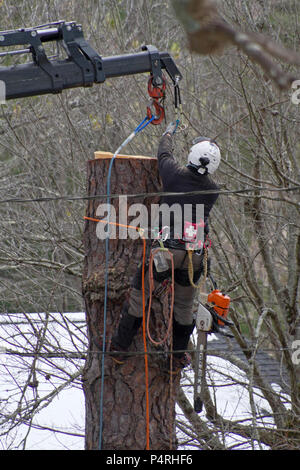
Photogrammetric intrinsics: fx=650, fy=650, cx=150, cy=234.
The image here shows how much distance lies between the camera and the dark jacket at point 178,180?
5352mm


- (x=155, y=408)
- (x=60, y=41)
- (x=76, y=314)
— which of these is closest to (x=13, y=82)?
(x=60, y=41)

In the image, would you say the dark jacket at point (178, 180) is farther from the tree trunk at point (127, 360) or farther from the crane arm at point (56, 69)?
the crane arm at point (56, 69)

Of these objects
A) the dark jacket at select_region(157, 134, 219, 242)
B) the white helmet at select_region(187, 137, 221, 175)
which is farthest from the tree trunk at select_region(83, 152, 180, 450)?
the white helmet at select_region(187, 137, 221, 175)

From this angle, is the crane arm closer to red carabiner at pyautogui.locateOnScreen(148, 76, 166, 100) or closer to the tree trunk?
red carabiner at pyautogui.locateOnScreen(148, 76, 166, 100)

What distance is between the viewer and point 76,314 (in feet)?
38.0

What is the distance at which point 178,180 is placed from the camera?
17.6 feet

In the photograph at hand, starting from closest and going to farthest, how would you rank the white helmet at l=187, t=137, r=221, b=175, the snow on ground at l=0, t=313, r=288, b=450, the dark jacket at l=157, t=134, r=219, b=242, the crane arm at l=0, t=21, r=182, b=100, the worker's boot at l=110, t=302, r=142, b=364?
the crane arm at l=0, t=21, r=182, b=100
the worker's boot at l=110, t=302, r=142, b=364
the dark jacket at l=157, t=134, r=219, b=242
the white helmet at l=187, t=137, r=221, b=175
the snow on ground at l=0, t=313, r=288, b=450

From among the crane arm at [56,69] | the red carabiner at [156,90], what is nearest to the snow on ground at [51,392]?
the red carabiner at [156,90]

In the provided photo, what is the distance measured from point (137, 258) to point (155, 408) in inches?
48.9

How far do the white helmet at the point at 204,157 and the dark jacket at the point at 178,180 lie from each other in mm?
62
